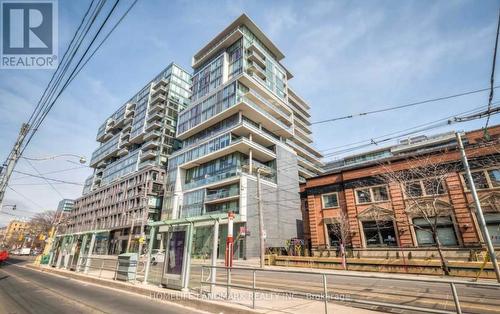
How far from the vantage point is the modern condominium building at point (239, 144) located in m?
38.2

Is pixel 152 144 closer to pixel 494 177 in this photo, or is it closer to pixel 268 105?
pixel 268 105

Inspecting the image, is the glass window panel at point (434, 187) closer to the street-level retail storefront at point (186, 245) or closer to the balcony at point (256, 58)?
the street-level retail storefront at point (186, 245)

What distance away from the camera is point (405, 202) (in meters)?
23.2

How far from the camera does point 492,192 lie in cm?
1983

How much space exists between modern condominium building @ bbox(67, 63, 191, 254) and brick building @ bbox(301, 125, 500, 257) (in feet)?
126

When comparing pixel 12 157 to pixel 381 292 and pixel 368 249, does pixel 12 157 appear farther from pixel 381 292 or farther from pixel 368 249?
pixel 368 249

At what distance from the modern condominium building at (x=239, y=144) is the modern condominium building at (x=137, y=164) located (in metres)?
8.22

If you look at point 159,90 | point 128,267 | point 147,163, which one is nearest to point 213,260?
point 128,267

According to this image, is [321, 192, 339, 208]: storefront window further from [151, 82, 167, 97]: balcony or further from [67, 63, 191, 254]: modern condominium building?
[151, 82, 167, 97]: balcony

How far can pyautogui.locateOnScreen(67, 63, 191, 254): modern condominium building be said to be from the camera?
55812 millimetres

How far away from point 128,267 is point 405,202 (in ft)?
78.2

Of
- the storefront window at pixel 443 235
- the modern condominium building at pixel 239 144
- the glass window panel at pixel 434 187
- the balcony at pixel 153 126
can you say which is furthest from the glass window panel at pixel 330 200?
the balcony at pixel 153 126

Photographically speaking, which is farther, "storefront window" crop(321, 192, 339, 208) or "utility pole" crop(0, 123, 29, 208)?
"storefront window" crop(321, 192, 339, 208)

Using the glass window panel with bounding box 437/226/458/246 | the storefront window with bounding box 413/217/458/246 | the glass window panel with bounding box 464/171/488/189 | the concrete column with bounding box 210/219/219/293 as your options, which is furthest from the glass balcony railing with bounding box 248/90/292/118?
the concrete column with bounding box 210/219/219/293
